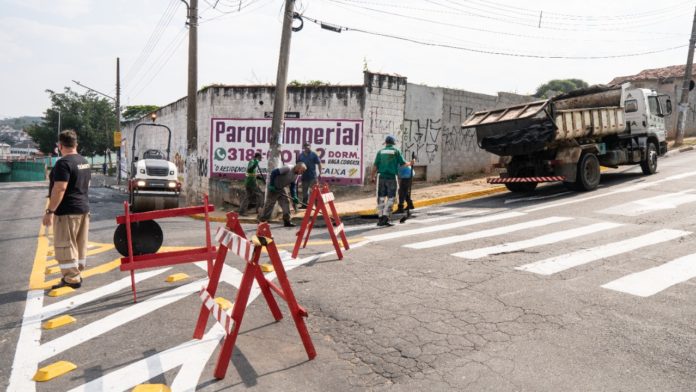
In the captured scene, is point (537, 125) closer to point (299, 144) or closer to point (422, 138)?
point (422, 138)

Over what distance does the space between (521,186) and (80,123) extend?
185 ft

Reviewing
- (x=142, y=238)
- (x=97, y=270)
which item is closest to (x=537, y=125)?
(x=142, y=238)

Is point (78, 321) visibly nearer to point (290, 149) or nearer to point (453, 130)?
point (290, 149)

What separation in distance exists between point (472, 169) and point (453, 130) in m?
1.91

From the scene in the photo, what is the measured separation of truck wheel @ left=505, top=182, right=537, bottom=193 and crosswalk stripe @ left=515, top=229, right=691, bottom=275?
608 cm

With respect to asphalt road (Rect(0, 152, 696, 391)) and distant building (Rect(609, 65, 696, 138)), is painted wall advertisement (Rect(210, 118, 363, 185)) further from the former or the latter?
distant building (Rect(609, 65, 696, 138))

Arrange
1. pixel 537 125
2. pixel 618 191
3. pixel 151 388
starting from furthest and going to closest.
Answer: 1. pixel 618 191
2. pixel 537 125
3. pixel 151 388

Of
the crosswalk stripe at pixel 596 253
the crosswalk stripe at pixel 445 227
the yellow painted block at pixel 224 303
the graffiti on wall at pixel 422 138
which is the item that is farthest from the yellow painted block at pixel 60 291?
the graffiti on wall at pixel 422 138

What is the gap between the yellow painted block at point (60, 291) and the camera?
20.2 ft

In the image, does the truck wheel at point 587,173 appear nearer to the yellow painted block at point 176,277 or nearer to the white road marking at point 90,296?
the yellow painted block at point 176,277

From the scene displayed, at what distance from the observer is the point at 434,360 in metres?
4.14

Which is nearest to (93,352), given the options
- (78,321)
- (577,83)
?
(78,321)

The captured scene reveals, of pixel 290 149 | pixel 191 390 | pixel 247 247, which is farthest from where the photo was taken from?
pixel 290 149

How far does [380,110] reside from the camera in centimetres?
1683
